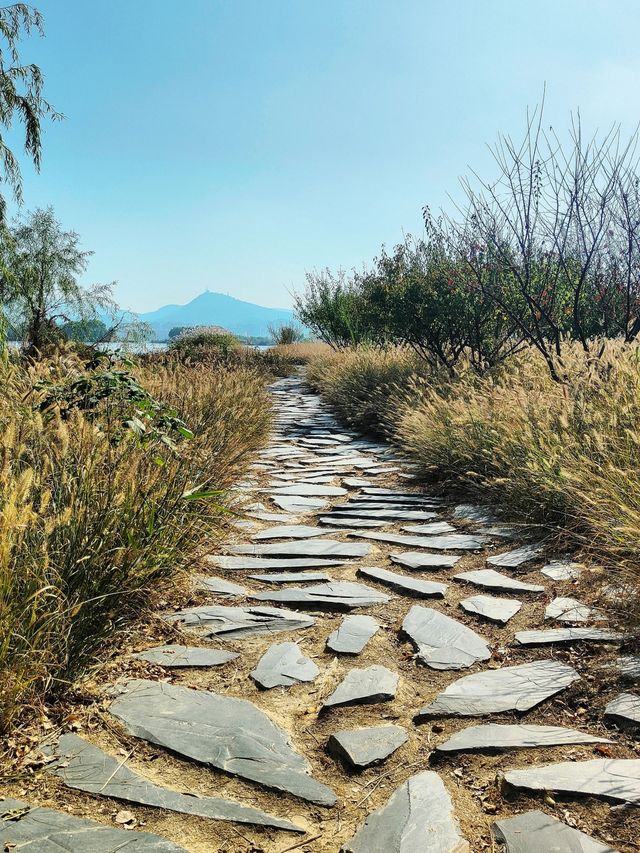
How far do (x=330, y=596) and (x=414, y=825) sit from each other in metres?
1.54

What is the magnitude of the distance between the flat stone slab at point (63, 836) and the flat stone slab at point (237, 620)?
112cm

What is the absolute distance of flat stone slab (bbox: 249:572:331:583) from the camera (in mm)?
3320

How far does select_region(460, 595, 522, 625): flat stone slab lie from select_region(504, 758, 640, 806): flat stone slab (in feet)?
3.50

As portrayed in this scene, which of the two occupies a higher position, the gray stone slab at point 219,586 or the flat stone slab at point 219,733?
the gray stone slab at point 219,586

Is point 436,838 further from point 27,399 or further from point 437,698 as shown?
point 27,399

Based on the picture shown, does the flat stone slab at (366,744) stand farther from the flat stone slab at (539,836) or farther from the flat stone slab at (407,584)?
the flat stone slab at (407,584)

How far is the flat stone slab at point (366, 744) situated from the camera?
73.4 inches

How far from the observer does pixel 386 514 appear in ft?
15.3

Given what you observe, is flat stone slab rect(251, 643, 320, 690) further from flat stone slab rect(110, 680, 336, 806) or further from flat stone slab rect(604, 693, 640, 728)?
flat stone slab rect(604, 693, 640, 728)

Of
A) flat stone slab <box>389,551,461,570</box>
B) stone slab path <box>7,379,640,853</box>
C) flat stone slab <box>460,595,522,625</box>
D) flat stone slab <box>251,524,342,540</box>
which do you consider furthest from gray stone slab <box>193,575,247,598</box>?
flat stone slab <box>460,595,522,625</box>

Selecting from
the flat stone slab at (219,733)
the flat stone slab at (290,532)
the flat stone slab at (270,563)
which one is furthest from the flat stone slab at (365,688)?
the flat stone slab at (290,532)

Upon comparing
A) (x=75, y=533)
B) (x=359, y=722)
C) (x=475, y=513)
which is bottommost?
(x=359, y=722)

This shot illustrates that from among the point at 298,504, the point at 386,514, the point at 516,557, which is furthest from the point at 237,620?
the point at 298,504

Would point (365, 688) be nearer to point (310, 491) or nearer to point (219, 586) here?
point (219, 586)
